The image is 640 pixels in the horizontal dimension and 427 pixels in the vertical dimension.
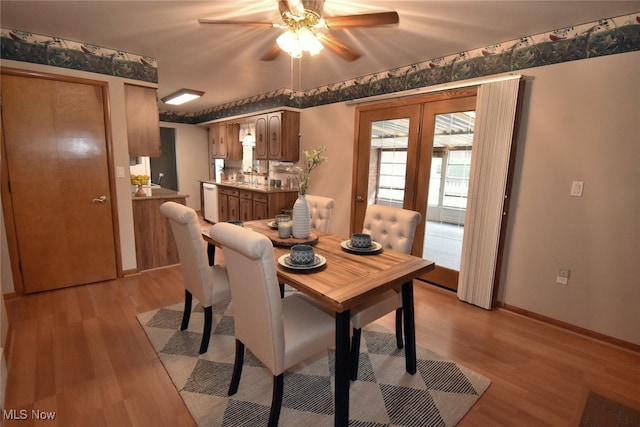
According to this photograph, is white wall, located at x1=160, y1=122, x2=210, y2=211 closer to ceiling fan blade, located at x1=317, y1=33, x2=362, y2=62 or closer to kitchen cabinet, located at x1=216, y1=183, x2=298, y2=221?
kitchen cabinet, located at x1=216, y1=183, x2=298, y2=221

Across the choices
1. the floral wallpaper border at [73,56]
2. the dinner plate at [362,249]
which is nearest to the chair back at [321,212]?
the dinner plate at [362,249]

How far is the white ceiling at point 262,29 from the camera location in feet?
7.06

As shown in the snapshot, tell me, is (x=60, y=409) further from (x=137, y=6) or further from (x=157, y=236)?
(x=137, y=6)

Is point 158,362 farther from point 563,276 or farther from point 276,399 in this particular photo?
point 563,276

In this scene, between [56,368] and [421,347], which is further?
[421,347]

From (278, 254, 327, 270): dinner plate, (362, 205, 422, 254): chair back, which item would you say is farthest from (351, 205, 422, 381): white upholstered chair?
(278, 254, 327, 270): dinner plate

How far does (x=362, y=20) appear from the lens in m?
1.82

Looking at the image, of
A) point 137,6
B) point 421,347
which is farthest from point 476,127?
point 137,6

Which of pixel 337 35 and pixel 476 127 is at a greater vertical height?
pixel 337 35

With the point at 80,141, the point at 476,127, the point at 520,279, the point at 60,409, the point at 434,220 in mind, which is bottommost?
the point at 60,409

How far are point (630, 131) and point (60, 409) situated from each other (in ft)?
13.4

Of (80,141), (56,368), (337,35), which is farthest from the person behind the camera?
(80,141)

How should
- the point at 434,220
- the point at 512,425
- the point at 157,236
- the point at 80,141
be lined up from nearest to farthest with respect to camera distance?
the point at 512,425, the point at 80,141, the point at 434,220, the point at 157,236

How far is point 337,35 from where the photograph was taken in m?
2.63
